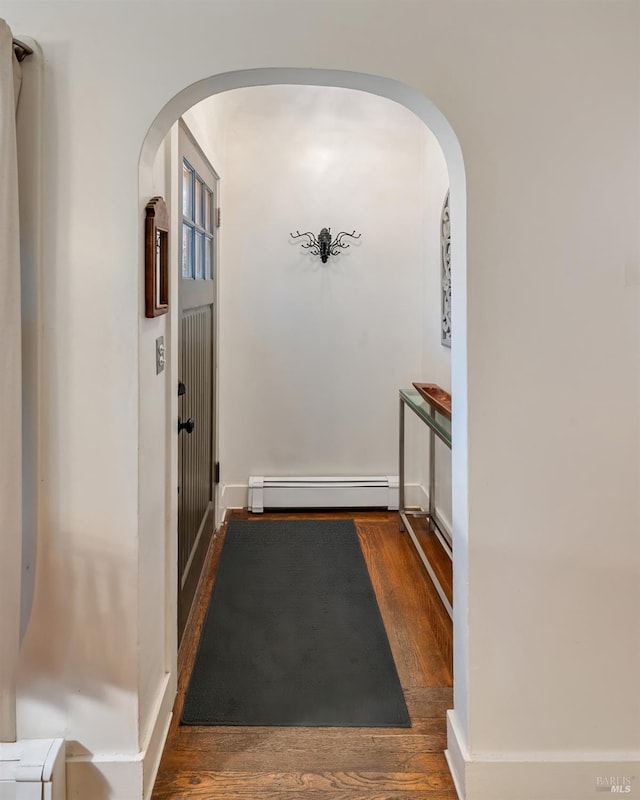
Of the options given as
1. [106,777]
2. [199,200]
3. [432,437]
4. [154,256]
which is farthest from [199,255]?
[106,777]

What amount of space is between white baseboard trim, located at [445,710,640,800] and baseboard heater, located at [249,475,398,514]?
227 cm

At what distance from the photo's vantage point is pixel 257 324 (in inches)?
148

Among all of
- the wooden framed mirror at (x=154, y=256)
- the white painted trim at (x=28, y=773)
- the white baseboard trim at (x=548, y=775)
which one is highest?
the wooden framed mirror at (x=154, y=256)

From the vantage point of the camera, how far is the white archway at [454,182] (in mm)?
1492

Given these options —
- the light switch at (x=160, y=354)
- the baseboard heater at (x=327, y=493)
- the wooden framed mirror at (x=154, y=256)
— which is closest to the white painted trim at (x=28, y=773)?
the light switch at (x=160, y=354)

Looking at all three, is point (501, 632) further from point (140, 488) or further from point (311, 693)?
point (140, 488)

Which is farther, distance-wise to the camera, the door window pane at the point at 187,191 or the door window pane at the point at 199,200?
the door window pane at the point at 199,200

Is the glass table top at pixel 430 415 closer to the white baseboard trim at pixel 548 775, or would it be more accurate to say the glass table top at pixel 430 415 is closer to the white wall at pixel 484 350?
the white wall at pixel 484 350

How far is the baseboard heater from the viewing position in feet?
12.4

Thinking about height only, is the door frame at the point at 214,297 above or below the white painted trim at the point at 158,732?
above

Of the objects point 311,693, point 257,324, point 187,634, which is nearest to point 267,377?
point 257,324

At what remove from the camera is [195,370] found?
2719 mm

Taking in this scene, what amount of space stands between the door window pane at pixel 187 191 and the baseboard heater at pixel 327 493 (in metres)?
1.83

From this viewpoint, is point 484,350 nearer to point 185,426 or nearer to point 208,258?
point 185,426
